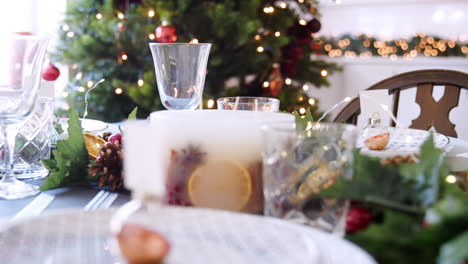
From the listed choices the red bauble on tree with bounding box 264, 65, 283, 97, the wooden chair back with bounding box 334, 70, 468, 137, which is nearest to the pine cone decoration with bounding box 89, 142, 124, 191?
the wooden chair back with bounding box 334, 70, 468, 137

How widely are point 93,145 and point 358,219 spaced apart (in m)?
0.45

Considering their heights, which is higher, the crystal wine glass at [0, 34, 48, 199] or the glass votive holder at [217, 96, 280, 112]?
the crystal wine glass at [0, 34, 48, 199]

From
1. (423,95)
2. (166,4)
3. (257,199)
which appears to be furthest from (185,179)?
(166,4)

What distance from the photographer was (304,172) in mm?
453

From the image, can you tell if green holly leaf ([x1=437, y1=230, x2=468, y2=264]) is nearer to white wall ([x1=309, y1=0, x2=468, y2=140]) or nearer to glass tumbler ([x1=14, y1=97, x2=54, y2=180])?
glass tumbler ([x1=14, y1=97, x2=54, y2=180])

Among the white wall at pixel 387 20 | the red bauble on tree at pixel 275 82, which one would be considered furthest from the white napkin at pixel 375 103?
the white wall at pixel 387 20

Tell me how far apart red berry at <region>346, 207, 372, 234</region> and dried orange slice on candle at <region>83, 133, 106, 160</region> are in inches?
15.9

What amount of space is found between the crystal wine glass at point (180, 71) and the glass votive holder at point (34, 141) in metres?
0.16

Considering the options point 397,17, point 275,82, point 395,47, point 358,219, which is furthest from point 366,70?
point 358,219

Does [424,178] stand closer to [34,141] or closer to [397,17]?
[34,141]

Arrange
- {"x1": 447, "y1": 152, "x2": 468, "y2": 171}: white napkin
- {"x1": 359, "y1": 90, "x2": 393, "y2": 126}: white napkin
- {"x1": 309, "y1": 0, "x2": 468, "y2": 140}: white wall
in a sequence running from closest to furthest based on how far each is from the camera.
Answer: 1. {"x1": 447, "y1": 152, "x2": 468, "y2": 171}: white napkin
2. {"x1": 359, "y1": 90, "x2": 393, "y2": 126}: white napkin
3. {"x1": 309, "y1": 0, "x2": 468, "y2": 140}: white wall

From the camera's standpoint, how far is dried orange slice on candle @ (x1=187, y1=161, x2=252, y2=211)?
49 cm

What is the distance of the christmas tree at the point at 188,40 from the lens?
7.72ft

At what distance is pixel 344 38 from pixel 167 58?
165 inches
